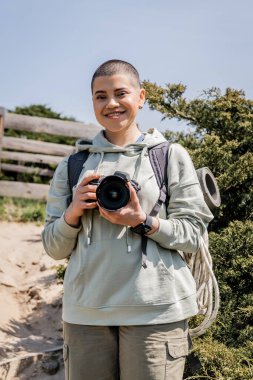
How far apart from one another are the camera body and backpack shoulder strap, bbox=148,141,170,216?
0.18 m

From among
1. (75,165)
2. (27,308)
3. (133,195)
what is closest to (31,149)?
(27,308)

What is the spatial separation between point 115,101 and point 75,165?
1.02 feet

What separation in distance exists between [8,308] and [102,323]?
2769 mm

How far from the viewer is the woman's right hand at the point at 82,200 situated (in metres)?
2.08

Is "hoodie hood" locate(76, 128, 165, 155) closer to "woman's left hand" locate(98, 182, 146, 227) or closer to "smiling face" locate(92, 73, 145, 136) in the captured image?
"smiling face" locate(92, 73, 145, 136)

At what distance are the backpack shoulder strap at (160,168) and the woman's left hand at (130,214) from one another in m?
0.13

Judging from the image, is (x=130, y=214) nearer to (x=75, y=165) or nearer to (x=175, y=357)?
(x=75, y=165)

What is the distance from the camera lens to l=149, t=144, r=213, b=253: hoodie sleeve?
2139mm

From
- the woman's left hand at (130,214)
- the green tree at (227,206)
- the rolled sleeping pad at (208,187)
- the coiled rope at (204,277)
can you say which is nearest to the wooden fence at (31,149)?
the green tree at (227,206)

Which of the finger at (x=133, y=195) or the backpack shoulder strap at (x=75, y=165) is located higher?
the backpack shoulder strap at (x=75, y=165)

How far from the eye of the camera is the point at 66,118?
10.7m

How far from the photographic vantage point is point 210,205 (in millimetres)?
2811

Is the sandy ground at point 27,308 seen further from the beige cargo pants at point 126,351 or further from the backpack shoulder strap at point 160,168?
the backpack shoulder strap at point 160,168

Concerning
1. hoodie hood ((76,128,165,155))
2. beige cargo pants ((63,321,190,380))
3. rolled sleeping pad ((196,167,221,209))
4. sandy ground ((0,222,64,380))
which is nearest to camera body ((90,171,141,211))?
hoodie hood ((76,128,165,155))
